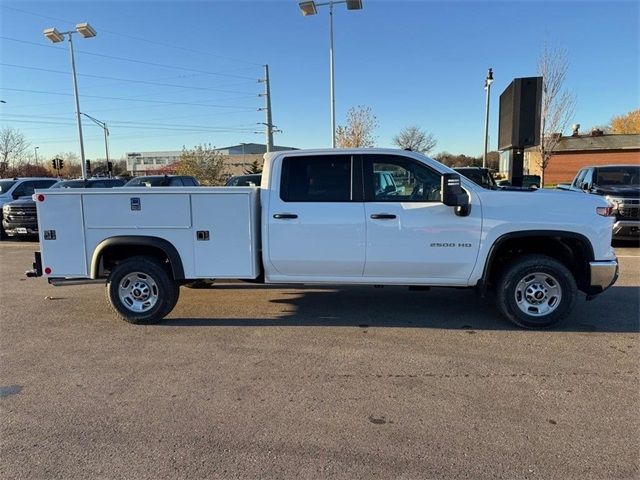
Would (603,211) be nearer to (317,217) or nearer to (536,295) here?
(536,295)

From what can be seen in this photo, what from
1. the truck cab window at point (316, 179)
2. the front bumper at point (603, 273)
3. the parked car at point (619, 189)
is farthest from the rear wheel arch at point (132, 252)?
the parked car at point (619, 189)

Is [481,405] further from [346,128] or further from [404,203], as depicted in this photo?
[346,128]

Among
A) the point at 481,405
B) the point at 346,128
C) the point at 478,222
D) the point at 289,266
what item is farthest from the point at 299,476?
the point at 346,128

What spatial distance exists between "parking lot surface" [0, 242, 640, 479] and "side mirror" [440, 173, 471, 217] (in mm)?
1429

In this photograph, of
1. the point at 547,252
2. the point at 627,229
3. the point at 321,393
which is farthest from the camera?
the point at 627,229

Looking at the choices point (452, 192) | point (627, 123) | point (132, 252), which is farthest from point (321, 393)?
point (627, 123)

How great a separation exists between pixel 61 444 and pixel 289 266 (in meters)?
2.84

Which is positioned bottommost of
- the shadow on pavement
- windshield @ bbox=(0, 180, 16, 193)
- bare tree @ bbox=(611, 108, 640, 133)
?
the shadow on pavement

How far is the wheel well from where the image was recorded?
5043mm

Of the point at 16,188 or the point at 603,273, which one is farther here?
the point at 16,188

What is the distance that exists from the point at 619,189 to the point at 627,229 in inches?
41.7

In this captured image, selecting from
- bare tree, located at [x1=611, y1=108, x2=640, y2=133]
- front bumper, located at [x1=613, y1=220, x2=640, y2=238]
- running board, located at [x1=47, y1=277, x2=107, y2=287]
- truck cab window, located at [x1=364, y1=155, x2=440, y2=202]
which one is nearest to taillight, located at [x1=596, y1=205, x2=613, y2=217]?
truck cab window, located at [x1=364, y1=155, x2=440, y2=202]

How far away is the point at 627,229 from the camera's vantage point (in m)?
10.8

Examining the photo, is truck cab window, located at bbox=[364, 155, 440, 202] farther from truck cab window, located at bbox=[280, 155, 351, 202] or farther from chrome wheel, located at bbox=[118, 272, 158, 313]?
chrome wheel, located at bbox=[118, 272, 158, 313]
